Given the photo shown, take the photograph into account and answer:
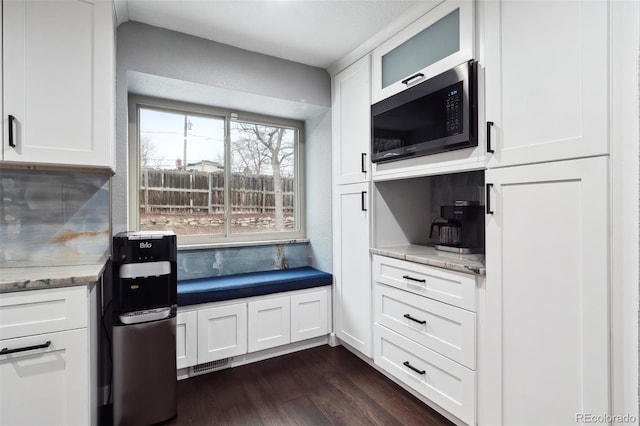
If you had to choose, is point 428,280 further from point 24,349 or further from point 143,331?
point 24,349

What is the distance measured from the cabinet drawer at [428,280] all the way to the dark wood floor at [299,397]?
0.69 meters

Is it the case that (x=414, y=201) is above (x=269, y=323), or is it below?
above

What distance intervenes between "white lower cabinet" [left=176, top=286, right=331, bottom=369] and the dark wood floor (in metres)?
0.17

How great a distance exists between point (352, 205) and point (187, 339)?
5.08 ft

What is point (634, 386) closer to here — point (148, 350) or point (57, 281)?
point (148, 350)

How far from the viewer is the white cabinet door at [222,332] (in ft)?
7.46

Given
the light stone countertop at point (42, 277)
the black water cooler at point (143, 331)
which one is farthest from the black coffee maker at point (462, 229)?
the light stone countertop at point (42, 277)

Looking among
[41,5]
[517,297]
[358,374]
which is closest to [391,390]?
[358,374]

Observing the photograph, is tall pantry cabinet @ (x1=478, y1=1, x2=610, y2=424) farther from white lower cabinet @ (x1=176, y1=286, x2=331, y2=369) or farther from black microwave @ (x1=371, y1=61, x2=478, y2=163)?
white lower cabinet @ (x1=176, y1=286, x2=331, y2=369)

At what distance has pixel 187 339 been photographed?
2221 mm

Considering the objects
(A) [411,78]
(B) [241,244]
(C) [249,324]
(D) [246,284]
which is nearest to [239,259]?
(B) [241,244]

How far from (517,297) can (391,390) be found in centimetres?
112

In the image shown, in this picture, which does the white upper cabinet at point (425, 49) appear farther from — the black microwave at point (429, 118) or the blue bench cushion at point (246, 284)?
the blue bench cushion at point (246, 284)

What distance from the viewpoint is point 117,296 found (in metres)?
1.72
